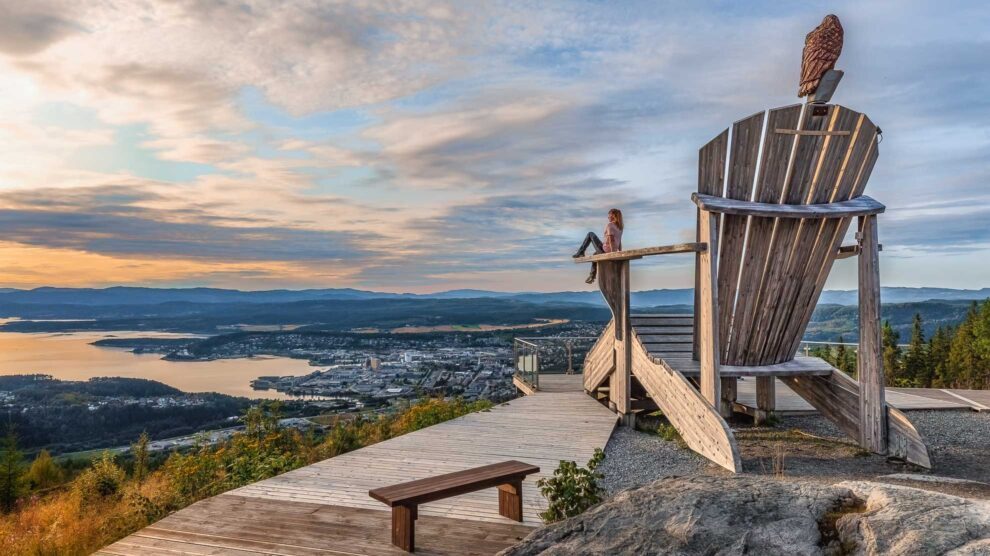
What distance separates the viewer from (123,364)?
31.2m

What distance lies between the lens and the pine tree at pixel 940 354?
55.2 ft

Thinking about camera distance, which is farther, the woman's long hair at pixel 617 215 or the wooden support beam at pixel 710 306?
the woman's long hair at pixel 617 215

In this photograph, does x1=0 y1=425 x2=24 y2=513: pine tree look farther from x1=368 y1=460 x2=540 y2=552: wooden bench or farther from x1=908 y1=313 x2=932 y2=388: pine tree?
x1=908 y1=313 x2=932 y2=388: pine tree

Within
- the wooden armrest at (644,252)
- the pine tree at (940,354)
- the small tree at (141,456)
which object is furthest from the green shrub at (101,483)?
the pine tree at (940,354)

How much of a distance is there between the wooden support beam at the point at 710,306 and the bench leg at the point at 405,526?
3.62 metres

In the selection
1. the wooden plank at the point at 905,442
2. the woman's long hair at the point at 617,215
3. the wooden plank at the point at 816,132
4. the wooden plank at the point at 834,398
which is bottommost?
the wooden plank at the point at 905,442

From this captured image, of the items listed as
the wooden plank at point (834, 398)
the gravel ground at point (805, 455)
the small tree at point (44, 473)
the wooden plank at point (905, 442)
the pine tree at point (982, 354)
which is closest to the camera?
the gravel ground at point (805, 455)

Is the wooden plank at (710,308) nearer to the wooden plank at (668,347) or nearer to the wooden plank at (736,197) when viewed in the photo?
the wooden plank at (736,197)

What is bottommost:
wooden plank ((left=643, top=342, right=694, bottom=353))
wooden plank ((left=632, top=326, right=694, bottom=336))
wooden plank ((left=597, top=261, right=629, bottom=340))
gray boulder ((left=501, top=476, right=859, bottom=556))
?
gray boulder ((left=501, top=476, right=859, bottom=556))

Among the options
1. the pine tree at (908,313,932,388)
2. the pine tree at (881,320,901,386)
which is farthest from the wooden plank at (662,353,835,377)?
the pine tree at (881,320,901,386)

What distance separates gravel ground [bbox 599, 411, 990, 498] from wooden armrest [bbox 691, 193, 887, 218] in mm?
2510

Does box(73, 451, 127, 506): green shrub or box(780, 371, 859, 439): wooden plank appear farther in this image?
box(780, 371, 859, 439): wooden plank

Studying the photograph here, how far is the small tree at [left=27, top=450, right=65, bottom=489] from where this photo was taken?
30.0ft

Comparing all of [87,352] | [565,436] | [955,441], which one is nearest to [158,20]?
[565,436]
